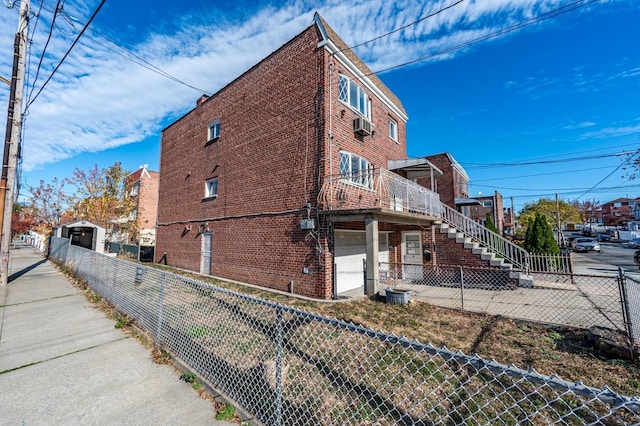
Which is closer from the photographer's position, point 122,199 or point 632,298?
point 632,298

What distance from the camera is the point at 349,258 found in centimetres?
1041

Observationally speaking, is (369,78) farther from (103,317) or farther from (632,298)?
(103,317)

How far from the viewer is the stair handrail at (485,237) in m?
11.4

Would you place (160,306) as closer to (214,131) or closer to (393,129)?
(214,131)

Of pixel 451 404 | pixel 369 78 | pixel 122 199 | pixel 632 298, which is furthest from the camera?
pixel 122 199

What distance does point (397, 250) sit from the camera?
13.2 metres

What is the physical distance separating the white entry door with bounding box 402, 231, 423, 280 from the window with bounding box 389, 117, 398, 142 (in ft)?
16.6

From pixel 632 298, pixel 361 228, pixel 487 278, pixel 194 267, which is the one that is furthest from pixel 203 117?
pixel 632 298

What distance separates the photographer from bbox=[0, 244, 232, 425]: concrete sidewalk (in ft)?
9.87

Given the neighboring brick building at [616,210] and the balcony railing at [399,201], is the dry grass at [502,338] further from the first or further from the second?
the neighboring brick building at [616,210]

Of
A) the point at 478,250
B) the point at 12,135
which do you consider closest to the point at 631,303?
the point at 478,250

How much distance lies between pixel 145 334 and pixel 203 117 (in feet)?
40.4

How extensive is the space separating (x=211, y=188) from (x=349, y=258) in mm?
7865

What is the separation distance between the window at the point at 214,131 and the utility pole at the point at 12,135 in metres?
6.73
